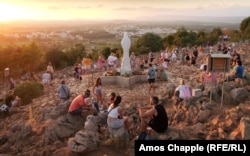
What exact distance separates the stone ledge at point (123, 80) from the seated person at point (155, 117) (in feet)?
23.1

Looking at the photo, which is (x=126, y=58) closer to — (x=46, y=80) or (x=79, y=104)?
(x=46, y=80)

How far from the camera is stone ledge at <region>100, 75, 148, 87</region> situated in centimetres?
1549

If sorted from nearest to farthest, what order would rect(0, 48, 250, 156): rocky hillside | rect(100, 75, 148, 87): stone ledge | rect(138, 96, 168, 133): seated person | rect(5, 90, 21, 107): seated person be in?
rect(138, 96, 168, 133): seated person → rect(0, 48, 250, 156): rocky hillside → rect(5, 90, 21, 107): seated person → rect(100, 75, 148, 87): stone ledge

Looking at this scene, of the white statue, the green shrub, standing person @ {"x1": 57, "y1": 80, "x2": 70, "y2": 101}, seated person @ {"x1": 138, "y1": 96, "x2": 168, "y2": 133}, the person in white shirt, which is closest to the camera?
seated person @ {"x1": 138, "y1": 96, "x2": 168, "y2": 133}

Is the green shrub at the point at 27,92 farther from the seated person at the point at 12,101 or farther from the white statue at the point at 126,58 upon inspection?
the white statue at the point at 126,58

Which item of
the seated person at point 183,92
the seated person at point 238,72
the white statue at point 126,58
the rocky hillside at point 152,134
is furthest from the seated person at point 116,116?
the white statue at point 126,58

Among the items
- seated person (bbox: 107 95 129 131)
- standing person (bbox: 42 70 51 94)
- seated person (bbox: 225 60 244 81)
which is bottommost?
standing person (bbox: 42 70 51 94)

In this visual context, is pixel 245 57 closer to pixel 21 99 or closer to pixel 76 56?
pixel 21 99

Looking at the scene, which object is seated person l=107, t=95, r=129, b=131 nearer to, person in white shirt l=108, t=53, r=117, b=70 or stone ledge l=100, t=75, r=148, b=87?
stone ledge l=100, t=75, r=148, b=87

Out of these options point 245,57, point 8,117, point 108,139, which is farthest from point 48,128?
point 245,57

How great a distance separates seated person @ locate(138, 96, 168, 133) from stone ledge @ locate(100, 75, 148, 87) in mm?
7049

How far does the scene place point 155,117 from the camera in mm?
8273

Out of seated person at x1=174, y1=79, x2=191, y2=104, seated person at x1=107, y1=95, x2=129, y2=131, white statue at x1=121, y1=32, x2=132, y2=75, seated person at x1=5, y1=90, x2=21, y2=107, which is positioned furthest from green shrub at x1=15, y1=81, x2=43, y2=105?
seated person at x1=107, y1=95, x2=129, y2=131

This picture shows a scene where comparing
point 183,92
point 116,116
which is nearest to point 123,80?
point 183,92
